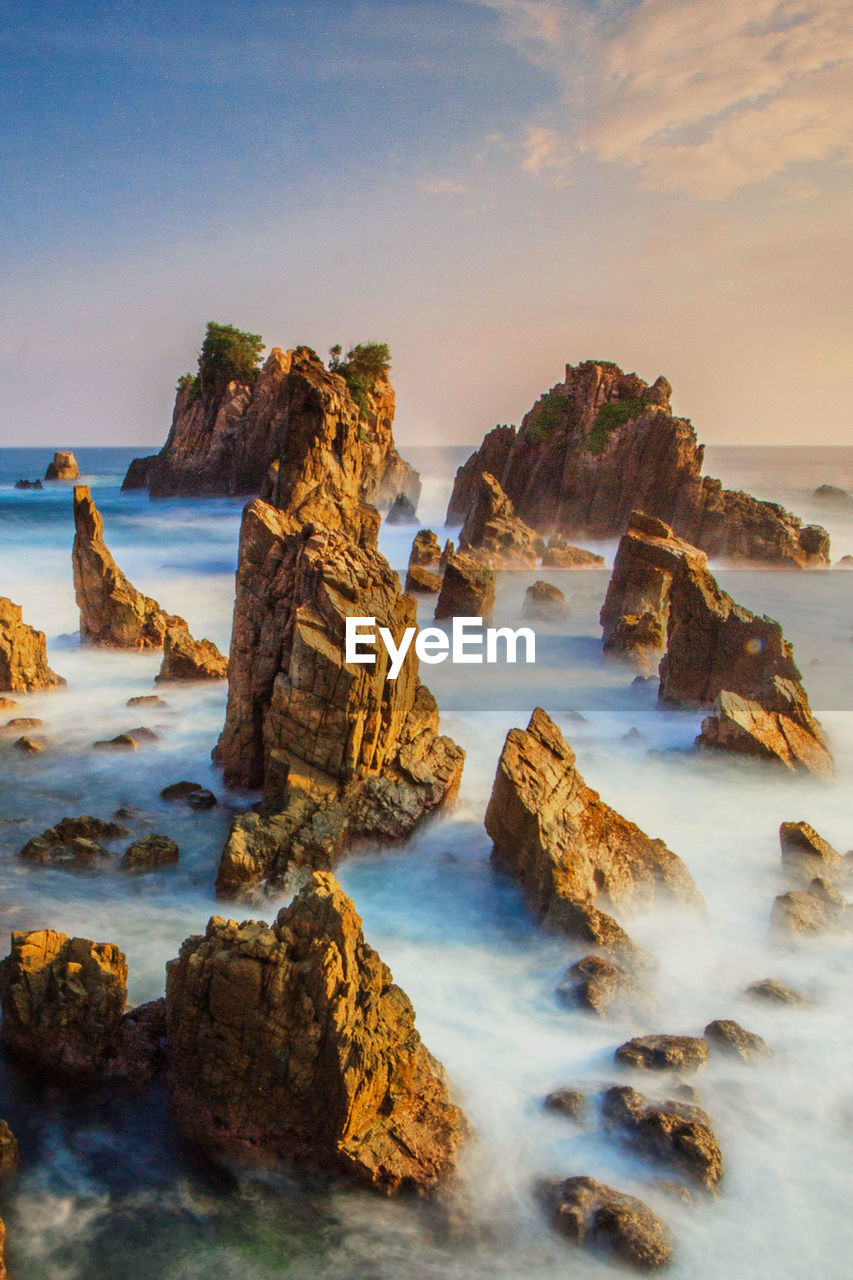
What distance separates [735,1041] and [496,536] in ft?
114

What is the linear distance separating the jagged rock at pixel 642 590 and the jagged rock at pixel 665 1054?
18133 millimetres

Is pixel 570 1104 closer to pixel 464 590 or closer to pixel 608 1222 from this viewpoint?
pixel 608 1222

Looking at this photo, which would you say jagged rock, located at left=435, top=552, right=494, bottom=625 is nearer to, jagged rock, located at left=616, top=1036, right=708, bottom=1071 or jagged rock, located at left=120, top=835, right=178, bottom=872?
jagged rock, located at left=120, top=835, right=178, bottom=872

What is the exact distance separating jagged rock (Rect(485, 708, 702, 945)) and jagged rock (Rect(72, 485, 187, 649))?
49.8ft

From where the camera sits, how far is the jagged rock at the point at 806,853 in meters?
12.5

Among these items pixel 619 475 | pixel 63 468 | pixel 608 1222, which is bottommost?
pixel 608 1222

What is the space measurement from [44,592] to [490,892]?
97.7ft

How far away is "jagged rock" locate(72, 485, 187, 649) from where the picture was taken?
2339cm

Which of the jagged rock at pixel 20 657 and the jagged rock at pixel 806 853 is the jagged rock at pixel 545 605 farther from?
the jagged rock at pixel 806 853

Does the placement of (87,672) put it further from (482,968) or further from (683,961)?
(683,961)

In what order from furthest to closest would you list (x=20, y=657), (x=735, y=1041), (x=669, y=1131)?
(x=20, y=657) → (x=735, y=1041) → (x=669, y=1131)

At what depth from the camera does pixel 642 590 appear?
26984 millimetres

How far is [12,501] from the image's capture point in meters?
67.1

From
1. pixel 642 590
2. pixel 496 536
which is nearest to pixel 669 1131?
pixel 642 590
